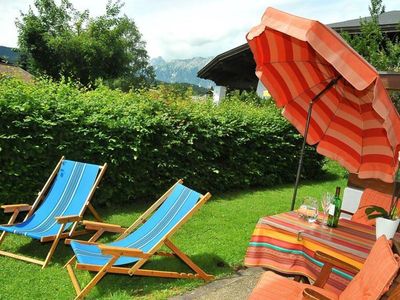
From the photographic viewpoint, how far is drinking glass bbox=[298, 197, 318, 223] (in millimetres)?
4066

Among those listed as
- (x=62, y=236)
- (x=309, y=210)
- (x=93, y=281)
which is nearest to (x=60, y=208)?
(x=62, y=236)

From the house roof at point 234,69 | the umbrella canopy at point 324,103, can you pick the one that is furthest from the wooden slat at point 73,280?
the house roof at point 234,69

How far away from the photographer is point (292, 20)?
3.06 meters

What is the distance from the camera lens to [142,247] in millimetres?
4180

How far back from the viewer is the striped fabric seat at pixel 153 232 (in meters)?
4.03

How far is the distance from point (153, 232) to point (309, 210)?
1712mm

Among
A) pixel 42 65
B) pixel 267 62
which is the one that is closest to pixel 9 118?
pixel 267 62

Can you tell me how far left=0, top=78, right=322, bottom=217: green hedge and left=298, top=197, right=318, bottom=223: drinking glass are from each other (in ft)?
11.2

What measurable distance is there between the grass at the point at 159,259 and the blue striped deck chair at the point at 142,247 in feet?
0.58

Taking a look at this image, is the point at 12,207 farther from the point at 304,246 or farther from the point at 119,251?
the point at 304,246

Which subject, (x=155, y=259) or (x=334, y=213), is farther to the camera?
(x=155, y=259)

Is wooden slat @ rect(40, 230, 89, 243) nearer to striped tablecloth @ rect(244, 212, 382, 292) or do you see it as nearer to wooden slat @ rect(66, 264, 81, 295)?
wooden slat @ rect(66, 264, 81, 295)

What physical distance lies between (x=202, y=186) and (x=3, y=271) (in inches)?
177

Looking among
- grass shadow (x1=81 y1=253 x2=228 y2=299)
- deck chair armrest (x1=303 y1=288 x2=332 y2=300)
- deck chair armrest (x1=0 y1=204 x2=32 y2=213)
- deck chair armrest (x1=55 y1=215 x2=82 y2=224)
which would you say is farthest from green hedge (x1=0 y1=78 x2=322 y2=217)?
deck chair armrest (x1=303 y1=288 x2=332 y2=300)
